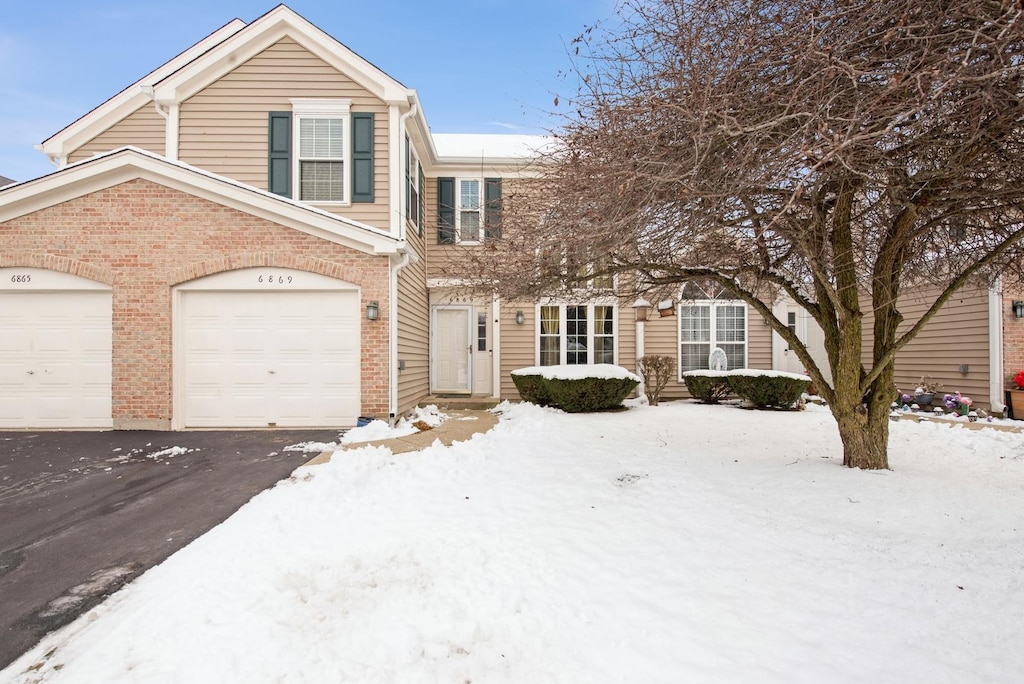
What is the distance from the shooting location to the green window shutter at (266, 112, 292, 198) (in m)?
9.26

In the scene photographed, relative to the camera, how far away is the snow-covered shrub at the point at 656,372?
11141mm

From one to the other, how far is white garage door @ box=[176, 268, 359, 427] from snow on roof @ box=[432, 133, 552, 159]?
5378 mm

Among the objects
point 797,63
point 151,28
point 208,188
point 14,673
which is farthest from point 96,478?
point 151,28

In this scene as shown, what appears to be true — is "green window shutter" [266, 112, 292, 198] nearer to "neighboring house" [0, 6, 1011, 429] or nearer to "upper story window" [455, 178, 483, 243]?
"neighboring house" [0, 6, 1011, 429]

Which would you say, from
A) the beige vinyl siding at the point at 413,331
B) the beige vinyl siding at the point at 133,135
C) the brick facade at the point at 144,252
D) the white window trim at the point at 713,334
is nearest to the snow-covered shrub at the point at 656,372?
the white window trim at the point at 713,334

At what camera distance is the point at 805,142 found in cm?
268

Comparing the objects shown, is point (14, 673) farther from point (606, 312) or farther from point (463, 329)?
point (606, 312)

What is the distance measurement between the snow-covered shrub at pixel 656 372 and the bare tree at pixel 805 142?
5998mm

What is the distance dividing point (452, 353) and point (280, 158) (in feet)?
17.4

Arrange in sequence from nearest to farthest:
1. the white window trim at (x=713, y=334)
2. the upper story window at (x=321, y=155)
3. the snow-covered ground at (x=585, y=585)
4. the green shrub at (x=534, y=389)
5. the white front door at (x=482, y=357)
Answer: the snow-covered ground at (x=585, y=585)
the upper story window at (x=321, y=155)
the green shrub at (x=534, y=389)
the white front door at (x=482, y=357)
the white window trim at (x=713, y=334)

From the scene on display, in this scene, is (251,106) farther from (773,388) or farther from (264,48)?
(773,388)

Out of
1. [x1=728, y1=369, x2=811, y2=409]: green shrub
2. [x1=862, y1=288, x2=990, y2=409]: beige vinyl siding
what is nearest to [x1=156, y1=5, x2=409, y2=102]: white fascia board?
[x1=728, y1=369, x2=811, y2=409]: green shrub

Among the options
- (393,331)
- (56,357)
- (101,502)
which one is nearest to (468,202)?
(393,331)

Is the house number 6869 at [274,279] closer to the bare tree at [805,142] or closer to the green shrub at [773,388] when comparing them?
the bare tree at [805,142]
